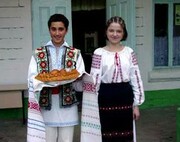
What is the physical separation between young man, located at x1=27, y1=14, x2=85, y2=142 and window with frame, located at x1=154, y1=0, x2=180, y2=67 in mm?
4489

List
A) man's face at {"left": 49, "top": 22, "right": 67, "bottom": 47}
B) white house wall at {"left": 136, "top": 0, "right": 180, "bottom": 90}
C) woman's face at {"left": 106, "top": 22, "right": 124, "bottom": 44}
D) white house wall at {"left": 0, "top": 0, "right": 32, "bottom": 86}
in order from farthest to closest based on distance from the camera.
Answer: white house wall at {"left": 136, "top": 0, "right": 180, "bottom": 90} < white house wall at {"left": 0, "top": 0, "right": 32, "bottom": 86} < woman's face at {"left": 106, "top": 22, "right": 124, "bottom": 44} < man's face at {"left": 49, "top": 22, "right": 67, "bottom": 47}

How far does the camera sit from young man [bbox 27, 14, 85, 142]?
3459mm

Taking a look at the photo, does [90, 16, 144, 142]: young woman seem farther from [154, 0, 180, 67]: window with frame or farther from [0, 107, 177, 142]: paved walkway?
[154, 0, 180, 67]: window with frame

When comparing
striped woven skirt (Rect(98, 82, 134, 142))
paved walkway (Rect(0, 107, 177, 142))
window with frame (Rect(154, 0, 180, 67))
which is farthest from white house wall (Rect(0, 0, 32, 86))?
striped woven skirt (Rect(98, 82, 134, 142))

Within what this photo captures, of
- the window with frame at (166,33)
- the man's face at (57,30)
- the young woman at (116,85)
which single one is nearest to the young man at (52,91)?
the man's face at (57,30)

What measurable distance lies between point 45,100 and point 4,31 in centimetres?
364

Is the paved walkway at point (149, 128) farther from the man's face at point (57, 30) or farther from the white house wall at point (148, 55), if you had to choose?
the man's face at point (57, 30)

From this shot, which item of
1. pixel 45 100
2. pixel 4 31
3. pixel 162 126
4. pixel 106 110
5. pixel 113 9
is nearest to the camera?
pixel 45 100

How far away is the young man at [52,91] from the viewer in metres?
3.46

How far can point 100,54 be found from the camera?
3.68 metres

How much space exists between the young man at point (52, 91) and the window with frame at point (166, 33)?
4.49 metres

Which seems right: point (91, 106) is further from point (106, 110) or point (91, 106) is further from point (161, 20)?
point (161, 20)

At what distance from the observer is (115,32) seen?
362 cm

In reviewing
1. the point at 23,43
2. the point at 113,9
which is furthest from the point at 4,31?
the point at 113,9
